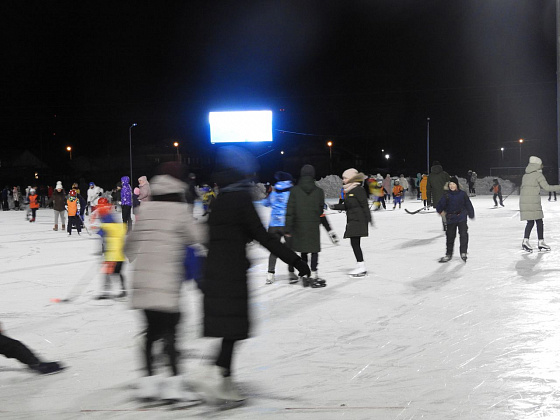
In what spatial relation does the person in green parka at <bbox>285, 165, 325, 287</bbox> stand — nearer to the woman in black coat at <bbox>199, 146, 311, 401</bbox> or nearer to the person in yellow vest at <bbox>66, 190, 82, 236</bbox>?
the woman in black coat at <bbox>199, 146, 311, 401</bbox>

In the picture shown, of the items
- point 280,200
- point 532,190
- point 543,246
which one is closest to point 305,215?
point 280,200

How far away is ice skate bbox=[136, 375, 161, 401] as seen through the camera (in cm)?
394

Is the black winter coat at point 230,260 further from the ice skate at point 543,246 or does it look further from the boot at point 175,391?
the ice skate at point 543,246

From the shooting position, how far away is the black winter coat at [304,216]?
7934 millimetres

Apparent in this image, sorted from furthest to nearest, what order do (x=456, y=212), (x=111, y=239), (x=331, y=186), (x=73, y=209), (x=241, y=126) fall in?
(x=241, y=126)
(x=331, y=186)
(x=73, y=209)
(x=456, y=212)
(x=111, y=239)

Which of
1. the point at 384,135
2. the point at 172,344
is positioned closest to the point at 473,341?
the point at 172,344

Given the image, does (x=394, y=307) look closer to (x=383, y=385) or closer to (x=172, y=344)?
(x=383, y=385)

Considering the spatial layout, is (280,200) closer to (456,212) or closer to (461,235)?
(456,212)

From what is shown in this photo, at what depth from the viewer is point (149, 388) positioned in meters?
4.07

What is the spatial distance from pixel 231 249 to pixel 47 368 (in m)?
1.74

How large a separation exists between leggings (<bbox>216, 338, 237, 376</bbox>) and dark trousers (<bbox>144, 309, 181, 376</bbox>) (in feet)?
1.32

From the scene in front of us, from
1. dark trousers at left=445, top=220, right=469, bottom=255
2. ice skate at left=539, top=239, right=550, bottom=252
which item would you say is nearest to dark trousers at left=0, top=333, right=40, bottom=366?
dark trousers at left=445, top=220, right=469, bottom=255

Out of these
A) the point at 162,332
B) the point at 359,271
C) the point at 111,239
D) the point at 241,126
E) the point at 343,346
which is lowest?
the point at 343,346

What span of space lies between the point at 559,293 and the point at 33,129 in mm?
84251
